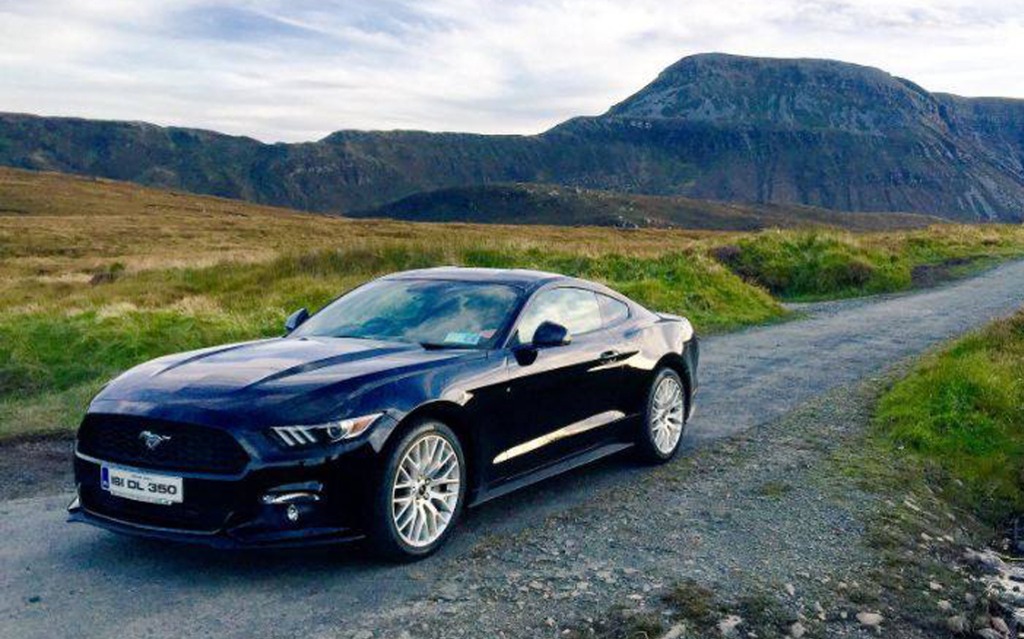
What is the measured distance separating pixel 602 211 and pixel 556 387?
144777mm

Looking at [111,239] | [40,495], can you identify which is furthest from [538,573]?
[111,239]

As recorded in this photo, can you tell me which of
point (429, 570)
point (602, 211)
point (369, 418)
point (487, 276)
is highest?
point (487, 276)

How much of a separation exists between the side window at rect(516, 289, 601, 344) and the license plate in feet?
7.65

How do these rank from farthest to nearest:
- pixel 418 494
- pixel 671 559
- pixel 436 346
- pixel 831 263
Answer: pixel 831 263
pixel 436 346
pixel 671 559
pixel 418 494

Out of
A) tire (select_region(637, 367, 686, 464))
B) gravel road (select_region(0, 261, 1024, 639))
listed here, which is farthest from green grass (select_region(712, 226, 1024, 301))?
gravel road (select_region(0, 261, 1024, 639))

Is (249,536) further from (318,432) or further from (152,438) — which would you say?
(152,438)

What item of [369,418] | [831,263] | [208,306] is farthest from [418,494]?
[831,263]

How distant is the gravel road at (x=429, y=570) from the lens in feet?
14.8

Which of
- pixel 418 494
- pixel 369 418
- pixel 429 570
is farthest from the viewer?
pixel 418 494

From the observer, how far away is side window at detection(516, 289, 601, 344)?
6.46 m

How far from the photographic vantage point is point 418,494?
535 centimetres

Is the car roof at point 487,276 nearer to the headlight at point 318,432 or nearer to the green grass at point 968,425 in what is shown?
the headlight at point 318,432

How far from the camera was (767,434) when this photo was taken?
8.66 m

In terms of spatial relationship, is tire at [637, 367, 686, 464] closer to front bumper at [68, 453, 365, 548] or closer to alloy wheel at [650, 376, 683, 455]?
alloy wheel at [650, 376, 683, 455]
